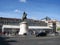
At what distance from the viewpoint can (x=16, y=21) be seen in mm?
86312

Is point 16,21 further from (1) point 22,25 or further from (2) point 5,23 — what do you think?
(1) point 22,25

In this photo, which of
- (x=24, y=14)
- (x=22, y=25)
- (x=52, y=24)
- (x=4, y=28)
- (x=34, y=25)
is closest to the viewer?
(x=22, y=25)

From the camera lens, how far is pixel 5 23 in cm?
8288

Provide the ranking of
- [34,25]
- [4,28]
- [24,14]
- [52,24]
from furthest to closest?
[52,24] → [34,25] → [4,28] → [24,14]

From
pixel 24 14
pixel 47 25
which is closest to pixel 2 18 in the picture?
pixel 47 25

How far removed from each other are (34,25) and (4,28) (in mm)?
19049

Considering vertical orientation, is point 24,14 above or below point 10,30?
above

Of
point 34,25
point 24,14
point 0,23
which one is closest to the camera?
point 24,14

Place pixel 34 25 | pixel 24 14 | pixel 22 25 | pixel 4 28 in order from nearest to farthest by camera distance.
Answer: pixel 22 25
pixel 24 14
pixel 4 28
pixel 34 25

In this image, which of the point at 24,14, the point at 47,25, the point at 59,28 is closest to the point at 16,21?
the point at 47,25

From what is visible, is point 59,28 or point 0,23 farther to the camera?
point 59,28

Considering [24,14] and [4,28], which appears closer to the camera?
[24,14]

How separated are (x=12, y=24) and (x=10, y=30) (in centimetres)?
1007

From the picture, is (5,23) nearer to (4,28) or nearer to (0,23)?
(0,23)
